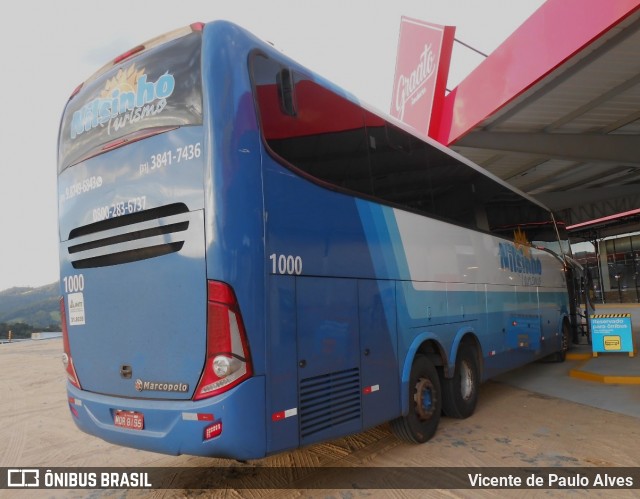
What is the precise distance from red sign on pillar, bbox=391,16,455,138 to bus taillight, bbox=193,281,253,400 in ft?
32.5

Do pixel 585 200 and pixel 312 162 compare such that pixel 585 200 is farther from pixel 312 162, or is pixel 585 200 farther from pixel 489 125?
pixel 312 162

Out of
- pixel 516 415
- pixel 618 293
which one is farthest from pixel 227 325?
pixel 618 293

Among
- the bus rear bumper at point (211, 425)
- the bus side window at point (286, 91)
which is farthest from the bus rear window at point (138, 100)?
the bus rear bumper at point (211, 425)

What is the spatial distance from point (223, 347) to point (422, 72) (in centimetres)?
1235

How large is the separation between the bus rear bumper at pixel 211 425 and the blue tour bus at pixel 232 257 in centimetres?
1

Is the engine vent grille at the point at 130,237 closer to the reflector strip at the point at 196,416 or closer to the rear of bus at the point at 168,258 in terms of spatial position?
the rear of bus at the point at 168,258

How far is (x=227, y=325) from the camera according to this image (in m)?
3.40

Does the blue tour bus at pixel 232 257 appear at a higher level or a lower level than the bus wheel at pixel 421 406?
higher

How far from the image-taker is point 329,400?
13.2 ft

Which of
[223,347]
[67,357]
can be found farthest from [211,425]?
[67,357]

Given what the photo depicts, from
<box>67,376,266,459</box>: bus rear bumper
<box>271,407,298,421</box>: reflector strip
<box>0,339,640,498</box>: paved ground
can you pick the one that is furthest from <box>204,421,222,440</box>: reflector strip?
<box>0,339,640,498</box>: paved ground

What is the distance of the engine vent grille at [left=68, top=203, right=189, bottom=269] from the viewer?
3672mm

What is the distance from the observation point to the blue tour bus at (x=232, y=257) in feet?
11.3

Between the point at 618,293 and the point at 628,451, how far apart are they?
3495cm
